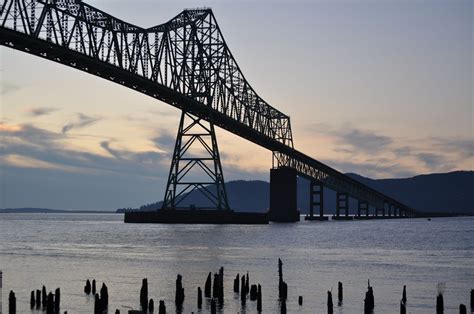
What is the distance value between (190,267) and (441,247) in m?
38.1

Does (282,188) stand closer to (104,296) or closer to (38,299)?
(38,299)

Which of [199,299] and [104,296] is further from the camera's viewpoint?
[199,299]

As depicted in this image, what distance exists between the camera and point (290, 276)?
53.4 m

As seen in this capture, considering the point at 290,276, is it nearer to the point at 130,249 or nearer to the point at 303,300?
the point at 303,300

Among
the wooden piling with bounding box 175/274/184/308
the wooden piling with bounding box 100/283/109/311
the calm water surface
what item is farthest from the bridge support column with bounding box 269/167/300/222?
the wooden piling with bounding box 100/283/109/311

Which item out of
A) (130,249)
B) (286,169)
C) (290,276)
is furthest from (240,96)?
(290,276)

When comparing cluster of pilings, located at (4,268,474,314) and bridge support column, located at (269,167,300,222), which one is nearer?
cluster of pilings, located at (4,268,474,314)

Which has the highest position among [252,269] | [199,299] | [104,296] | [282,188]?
[282,188]

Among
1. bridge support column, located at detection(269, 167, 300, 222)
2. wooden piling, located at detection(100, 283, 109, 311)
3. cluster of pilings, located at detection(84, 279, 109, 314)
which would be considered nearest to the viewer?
cluster of pilings, located at detection(84, 279, 109, 314)

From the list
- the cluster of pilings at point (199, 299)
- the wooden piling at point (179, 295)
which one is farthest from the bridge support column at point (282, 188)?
the wooden piling at point (179, 295)

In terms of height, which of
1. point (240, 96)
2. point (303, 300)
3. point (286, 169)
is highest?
point (240, 96)

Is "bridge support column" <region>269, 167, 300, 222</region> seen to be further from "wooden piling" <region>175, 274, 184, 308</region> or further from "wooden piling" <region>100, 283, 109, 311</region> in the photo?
"wooden piling" <region>100, 283, 109, 311</region>

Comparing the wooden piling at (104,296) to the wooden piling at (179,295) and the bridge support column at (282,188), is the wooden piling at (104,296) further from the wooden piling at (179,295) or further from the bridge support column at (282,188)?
the bridge support column at (282,188)

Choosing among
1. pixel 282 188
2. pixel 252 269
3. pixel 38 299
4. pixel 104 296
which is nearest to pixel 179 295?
pixel 104 296
